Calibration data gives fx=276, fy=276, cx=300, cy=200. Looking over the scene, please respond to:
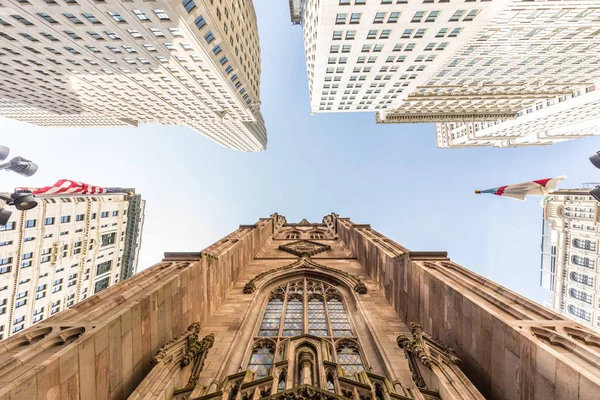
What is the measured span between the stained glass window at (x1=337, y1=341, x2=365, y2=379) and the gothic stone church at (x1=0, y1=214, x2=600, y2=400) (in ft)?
0.17

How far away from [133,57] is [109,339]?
35565 mm

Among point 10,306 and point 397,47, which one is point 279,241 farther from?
point 10,306

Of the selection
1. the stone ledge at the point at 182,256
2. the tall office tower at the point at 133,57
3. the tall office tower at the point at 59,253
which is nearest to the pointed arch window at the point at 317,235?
the stone ledge at the point at 182,256

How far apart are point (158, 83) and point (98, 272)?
1699 inches

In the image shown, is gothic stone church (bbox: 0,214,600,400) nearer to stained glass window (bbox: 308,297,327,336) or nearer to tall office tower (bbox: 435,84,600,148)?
stained glass window (bbox: 308,297,327,336)

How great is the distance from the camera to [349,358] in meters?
11.6

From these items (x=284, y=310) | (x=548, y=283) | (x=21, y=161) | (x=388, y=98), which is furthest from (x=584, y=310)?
(x=21, y=161)

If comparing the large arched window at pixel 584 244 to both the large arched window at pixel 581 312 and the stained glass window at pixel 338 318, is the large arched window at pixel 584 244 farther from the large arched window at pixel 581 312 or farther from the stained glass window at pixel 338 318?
the stained glass window at pixel 338 318

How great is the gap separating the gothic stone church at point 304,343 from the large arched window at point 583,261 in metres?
55.7

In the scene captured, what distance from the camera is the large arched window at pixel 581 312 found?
49.2 metres

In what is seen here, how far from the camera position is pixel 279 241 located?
1319 inches

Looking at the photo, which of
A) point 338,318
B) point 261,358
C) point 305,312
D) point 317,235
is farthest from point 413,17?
point 261,358

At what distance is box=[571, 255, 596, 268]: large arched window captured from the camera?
160 feet

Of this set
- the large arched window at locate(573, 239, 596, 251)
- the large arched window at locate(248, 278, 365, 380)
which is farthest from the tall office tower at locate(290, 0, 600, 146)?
the large arched window at locate(573, 239, 596, 251)
